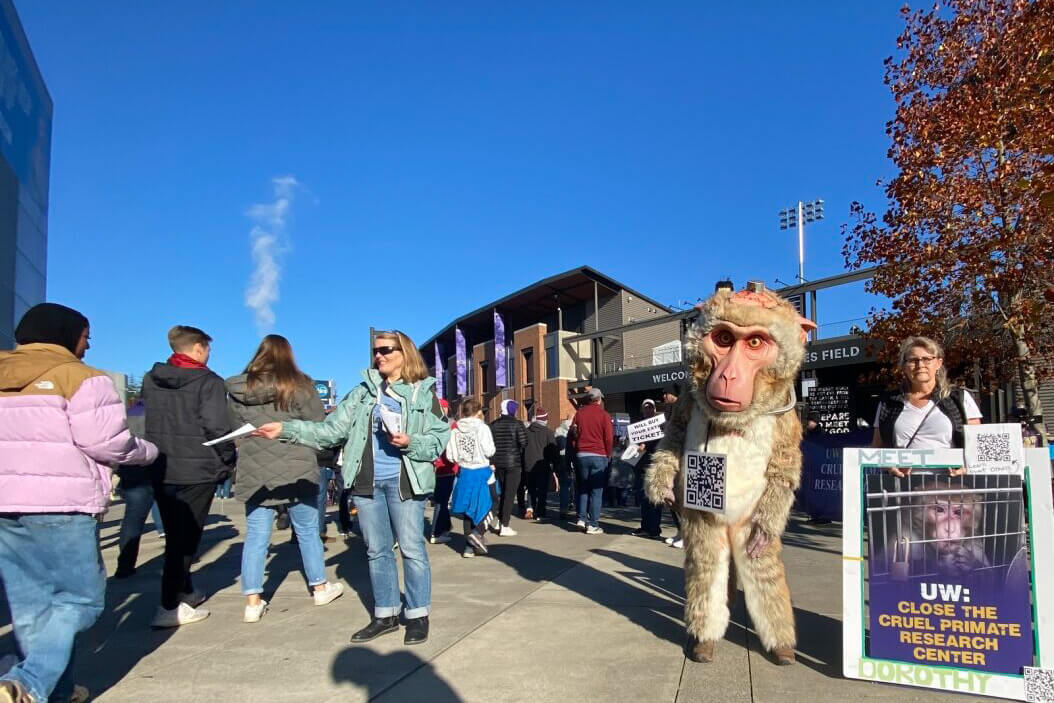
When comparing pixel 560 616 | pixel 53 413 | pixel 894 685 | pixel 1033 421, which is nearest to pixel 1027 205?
pixel 1033 421

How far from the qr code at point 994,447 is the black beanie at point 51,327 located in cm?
428

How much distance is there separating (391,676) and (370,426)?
137 centimetres

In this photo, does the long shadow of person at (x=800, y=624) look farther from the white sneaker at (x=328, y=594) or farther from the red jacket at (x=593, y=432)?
the white sneaker at (x=328, y=594)

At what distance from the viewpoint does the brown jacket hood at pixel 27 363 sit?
2639mm

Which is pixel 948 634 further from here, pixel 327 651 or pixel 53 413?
pixel 53 413

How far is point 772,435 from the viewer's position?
3367 mm

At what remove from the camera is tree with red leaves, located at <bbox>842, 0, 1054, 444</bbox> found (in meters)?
6.04

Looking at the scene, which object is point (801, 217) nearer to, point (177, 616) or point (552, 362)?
point (552, 362)

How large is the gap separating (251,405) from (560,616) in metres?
2.54

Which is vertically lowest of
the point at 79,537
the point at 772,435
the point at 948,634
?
the point at 948,634

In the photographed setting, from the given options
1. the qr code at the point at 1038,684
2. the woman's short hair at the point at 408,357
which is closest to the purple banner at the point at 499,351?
the woman's short hair at the point at 408,357

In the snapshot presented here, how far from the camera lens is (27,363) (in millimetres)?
2709

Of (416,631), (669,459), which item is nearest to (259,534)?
(416,631)

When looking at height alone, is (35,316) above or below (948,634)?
above
